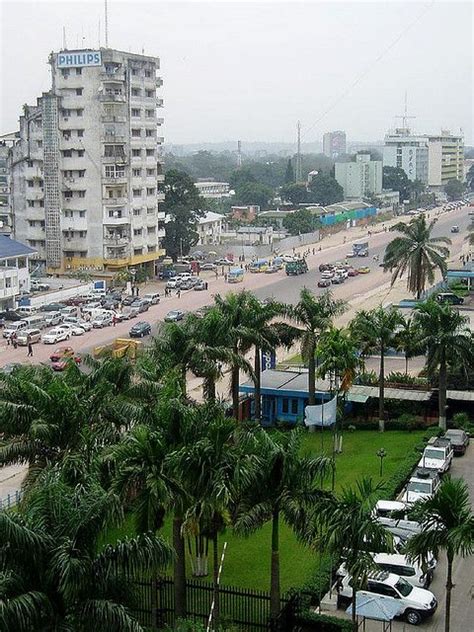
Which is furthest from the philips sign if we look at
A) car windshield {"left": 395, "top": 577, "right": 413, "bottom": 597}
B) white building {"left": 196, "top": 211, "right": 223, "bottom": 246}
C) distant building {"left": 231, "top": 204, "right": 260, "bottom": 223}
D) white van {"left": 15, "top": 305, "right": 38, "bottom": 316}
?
car windshield {"left": 395, "top": 577, "right": 413, "bottom": 597}

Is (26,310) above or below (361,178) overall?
below

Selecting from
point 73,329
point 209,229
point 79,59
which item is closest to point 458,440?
point 73,329

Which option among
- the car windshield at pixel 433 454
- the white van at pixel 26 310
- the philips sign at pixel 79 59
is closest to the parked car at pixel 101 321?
the white van at pixel 26 310

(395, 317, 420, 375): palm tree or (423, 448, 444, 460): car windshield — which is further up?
(395, 317, 420, 375): palm tree

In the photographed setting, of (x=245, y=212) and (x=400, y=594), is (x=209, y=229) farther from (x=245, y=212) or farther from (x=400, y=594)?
(x=400, y=594)

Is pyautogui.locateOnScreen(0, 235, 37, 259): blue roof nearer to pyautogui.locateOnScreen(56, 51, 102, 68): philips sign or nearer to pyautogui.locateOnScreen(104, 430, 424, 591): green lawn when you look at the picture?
pyautogui.locateOnScreen(56, 51, 102, 68): philips sign
